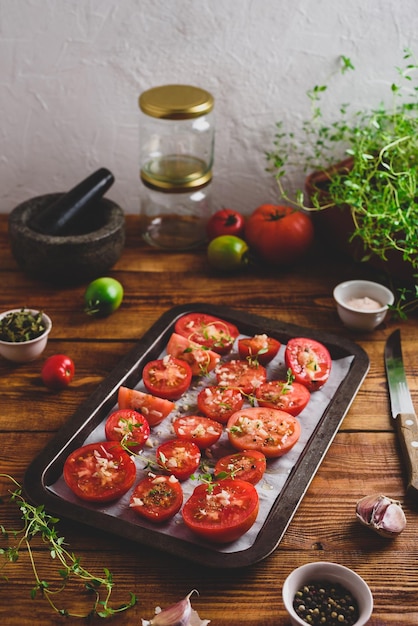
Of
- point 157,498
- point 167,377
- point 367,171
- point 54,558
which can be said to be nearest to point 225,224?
point 367,171

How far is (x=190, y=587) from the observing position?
118 cm

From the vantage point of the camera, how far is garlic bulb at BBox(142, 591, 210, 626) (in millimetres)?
1095

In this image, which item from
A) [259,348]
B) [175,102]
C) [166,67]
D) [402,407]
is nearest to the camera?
[402,407]

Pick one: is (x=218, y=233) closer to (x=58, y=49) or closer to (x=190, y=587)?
(x=58, y=49)

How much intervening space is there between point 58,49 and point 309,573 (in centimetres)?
151

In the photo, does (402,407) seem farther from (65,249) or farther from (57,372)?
(65,249)

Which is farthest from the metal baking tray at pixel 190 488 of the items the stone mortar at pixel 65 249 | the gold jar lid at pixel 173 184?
the gold jar lid at pixel 173 184

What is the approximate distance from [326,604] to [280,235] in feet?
3.52

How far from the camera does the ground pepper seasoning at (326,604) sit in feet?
3.58

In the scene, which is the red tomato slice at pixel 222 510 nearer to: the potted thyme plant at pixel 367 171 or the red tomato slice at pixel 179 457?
the red tomato slice at pixel 179 457

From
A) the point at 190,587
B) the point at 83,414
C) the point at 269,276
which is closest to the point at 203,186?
the point at 269,276

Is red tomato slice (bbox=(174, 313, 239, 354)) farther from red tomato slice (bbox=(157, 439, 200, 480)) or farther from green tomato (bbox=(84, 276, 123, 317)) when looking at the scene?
red tomato slice (bbox=(157, 439, 200, 480))

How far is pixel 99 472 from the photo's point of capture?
1316 millimetres

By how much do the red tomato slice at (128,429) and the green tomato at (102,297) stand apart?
41 cm
